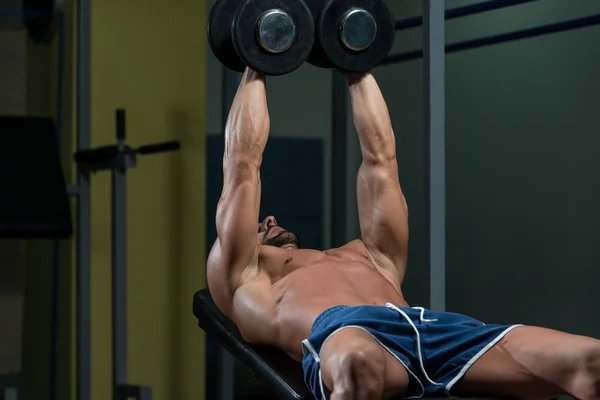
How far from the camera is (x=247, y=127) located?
2543 millimetres

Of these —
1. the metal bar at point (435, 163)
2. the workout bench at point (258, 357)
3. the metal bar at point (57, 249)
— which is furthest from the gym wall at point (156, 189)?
the metal bar at point (435, 163)

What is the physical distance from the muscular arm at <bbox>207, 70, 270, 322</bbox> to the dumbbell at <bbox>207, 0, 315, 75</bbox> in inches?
5.0

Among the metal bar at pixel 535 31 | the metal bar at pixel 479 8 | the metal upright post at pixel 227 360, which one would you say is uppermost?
the metal bar at pixel 479 8

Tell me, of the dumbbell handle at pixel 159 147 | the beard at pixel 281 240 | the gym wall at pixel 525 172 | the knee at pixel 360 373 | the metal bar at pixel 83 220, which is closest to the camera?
the knee at pixel 360 373

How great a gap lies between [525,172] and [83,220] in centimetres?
187

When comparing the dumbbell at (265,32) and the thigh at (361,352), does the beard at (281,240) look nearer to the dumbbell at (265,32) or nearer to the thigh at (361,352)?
the dumbbell at (265,32)

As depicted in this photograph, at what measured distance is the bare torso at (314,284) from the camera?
2.40 metres

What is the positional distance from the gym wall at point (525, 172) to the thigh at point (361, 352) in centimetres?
189

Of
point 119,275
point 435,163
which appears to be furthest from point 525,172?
point 119,275

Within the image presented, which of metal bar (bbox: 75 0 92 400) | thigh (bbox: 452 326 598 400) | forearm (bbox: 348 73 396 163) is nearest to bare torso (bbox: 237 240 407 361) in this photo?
forearm (bbox: 348 73 396 163)

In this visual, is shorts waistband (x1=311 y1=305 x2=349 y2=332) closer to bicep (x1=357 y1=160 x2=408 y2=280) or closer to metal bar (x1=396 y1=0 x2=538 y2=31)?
bicep (x1=357 y1=160 x2=408 y2=280)

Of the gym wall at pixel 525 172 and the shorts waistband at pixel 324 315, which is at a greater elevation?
the gym wall at pixel 525 172

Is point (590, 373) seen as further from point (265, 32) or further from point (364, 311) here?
point (265, 32)

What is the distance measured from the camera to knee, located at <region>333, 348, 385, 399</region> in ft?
6.08
